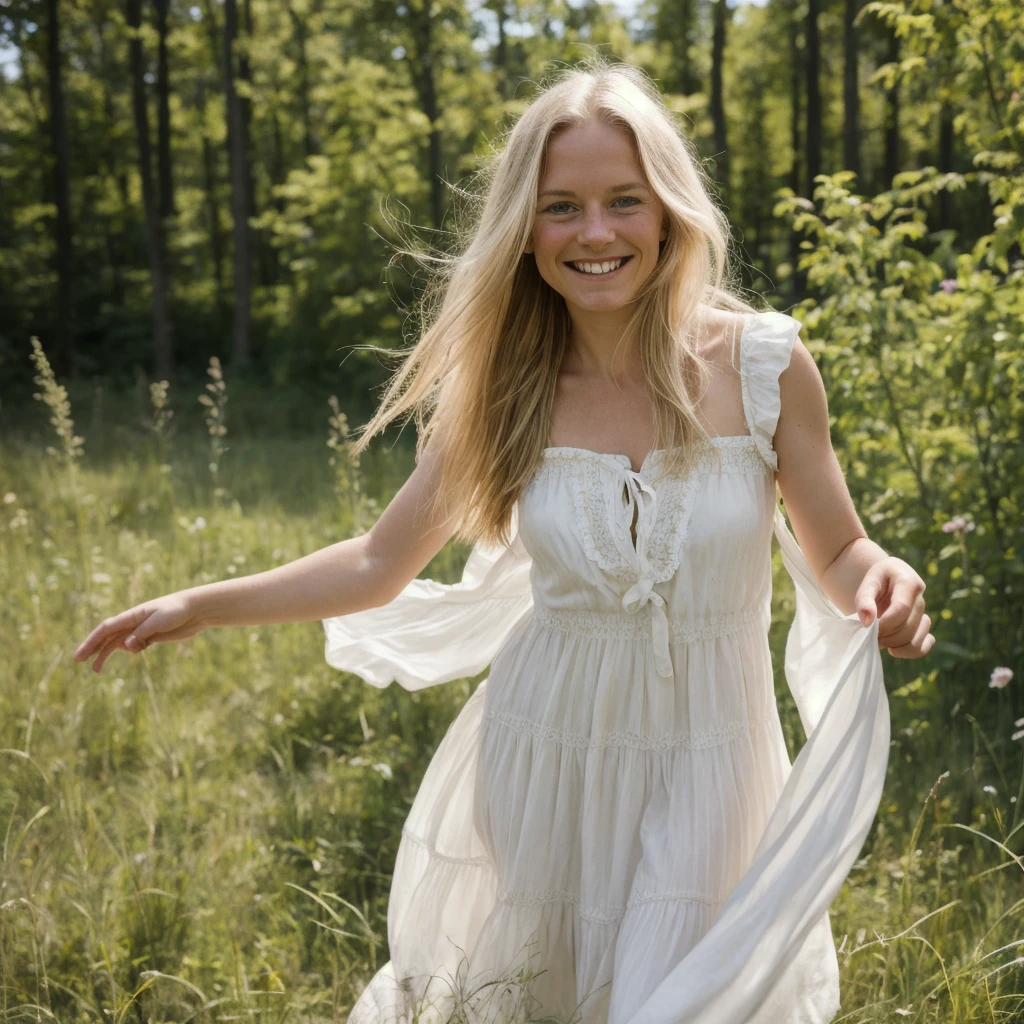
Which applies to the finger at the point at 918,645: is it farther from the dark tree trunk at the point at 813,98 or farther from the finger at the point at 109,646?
the dark tree trunk at the point at 813,98

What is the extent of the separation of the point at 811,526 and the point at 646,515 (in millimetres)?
343

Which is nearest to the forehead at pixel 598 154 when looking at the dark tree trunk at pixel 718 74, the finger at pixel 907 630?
the finger at pixel 907 630

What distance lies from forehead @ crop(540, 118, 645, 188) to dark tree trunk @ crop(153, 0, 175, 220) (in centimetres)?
1845

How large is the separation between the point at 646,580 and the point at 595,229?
690 mm

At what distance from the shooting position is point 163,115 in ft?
71.6

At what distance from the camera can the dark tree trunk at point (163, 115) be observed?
62.0ft

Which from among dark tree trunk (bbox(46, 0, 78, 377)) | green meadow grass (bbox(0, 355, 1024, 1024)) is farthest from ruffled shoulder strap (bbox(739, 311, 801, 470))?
dark tree trunk (bbox(46, 0, 78, 377))

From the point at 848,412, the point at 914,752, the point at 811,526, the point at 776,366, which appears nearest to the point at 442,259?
the point at 776,366

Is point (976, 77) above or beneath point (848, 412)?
above

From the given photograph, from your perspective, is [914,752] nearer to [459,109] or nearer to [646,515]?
[646,515]

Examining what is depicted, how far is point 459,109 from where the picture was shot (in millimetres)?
16844

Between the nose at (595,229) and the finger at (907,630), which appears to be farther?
the nose at (595,229)

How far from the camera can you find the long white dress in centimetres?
189

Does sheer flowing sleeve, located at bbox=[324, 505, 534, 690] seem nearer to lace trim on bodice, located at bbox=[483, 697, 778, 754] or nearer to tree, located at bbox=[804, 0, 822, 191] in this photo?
lace trim on bodice, located at bbox=[483, 697, 778, 754]
